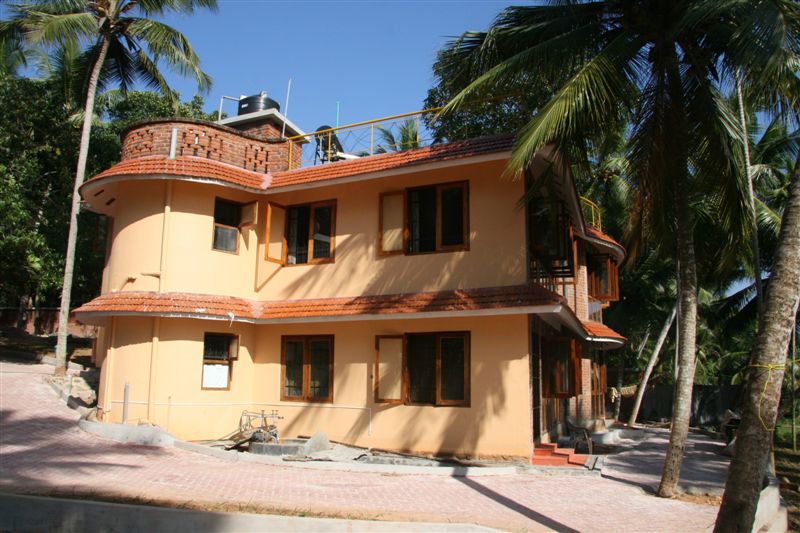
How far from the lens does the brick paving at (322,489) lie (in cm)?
877

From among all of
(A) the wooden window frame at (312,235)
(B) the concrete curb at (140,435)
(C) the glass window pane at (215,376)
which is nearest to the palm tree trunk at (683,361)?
(A) the wooden window frame at (312,235)

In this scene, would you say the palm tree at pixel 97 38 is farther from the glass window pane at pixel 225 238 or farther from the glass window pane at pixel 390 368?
the glass window pane at pixel 390 368

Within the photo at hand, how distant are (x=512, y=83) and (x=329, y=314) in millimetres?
6093

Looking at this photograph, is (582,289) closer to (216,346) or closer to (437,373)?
(437,373)

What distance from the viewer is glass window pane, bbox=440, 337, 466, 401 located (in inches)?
533

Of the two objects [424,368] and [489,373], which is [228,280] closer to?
[424,368]

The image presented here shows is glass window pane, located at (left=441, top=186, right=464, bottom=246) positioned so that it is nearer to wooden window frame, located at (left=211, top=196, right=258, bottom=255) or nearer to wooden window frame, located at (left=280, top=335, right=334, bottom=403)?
wooden window frame, located at (left=280, top=335, right=334, bottom=403)

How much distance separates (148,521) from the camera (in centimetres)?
783

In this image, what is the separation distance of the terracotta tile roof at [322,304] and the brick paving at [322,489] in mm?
2861

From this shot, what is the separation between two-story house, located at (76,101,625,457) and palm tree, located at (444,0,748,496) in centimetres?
171

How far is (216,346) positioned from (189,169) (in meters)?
4.09

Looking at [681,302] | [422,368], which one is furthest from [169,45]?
[681,302]

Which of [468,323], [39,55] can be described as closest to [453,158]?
[468,323]

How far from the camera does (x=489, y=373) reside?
13180 mm
